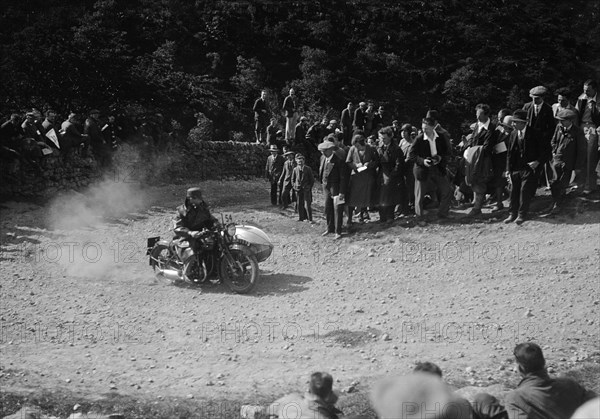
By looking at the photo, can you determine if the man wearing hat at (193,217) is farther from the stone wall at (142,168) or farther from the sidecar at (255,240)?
the stone wall at (142,168)

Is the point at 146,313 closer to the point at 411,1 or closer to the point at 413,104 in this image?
the point at 413,104

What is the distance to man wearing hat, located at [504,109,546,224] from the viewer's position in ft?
46.2

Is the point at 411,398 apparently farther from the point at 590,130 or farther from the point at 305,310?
the point at 590,130

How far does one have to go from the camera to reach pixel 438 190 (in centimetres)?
1539

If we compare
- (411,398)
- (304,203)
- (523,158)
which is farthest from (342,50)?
(411,398)

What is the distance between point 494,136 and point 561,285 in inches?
166

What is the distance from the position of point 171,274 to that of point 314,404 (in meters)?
7.57

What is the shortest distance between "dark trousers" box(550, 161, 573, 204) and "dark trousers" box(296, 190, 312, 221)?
5.38m

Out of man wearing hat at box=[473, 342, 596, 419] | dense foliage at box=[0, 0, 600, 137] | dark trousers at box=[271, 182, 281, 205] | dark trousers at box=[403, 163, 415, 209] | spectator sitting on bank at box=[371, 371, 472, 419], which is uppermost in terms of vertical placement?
dense foliage at box=[0, 0, 600, 137]

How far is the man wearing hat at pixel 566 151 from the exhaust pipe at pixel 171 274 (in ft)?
23.5

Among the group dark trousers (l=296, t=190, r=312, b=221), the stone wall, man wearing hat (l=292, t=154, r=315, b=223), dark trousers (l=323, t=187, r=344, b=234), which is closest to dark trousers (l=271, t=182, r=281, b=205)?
man wearing hat (l=292, t=154, r=315, b=223)

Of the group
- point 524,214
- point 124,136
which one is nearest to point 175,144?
point 124,136

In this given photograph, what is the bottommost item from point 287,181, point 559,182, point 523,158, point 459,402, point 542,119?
point 459,402

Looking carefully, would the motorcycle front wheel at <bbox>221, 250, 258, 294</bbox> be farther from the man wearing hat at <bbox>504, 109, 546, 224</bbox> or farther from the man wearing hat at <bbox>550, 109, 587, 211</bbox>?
the man wearing hat at <bbox>550, 109, 587, 211</bbox>
